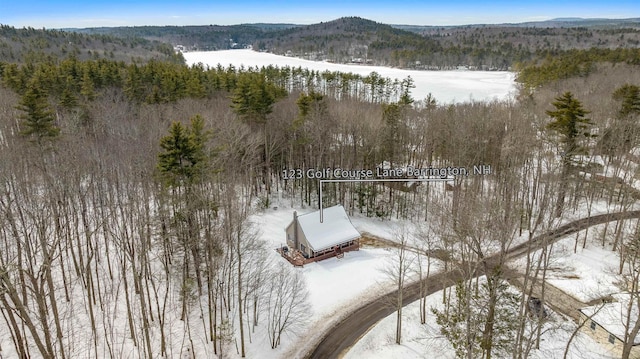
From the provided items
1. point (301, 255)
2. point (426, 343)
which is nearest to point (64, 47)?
point (301, 255)

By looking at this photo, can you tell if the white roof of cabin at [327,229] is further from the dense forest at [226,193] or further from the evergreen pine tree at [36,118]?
the evergreen pine tree at [36,118]

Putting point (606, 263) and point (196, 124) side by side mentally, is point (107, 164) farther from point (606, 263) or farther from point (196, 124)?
point (606, 263)

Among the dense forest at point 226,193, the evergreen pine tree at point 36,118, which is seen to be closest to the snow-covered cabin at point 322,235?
the dense forest at point 226,193

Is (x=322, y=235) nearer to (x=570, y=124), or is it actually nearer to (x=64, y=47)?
(x=570, y=124)

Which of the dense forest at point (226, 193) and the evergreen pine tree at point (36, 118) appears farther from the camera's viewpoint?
the evergreen pine tree at point (36, 118)

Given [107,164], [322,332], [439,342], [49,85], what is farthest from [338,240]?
[49,85]

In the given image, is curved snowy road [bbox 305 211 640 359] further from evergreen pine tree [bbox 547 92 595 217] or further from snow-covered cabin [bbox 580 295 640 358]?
evergreen pine tree [bbox 547 92 595 217]

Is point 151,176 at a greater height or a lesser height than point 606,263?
greater
